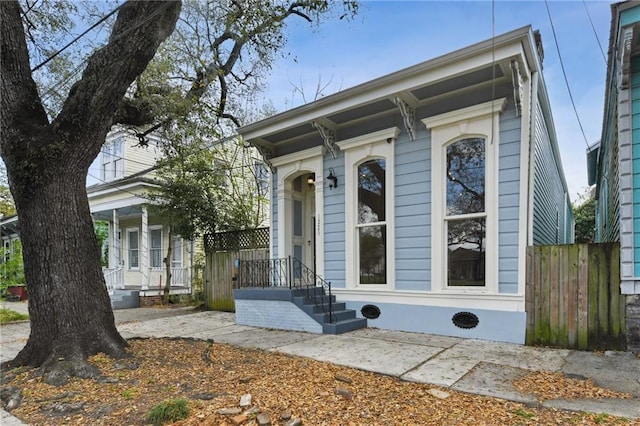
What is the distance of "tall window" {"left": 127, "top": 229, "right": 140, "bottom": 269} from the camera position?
590 inches

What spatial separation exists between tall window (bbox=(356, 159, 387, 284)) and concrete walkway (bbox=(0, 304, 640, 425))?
3.50 ft

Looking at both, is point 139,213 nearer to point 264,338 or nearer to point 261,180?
point 261,180

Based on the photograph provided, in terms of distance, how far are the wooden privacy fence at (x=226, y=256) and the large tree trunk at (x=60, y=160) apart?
15.0 feet

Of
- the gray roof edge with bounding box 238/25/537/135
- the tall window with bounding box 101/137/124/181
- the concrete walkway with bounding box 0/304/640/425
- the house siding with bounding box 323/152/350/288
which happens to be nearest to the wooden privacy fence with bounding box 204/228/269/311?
the house siding with bounding box 323/152/350/288

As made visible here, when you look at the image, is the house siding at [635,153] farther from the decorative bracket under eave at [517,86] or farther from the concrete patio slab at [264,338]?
the concrete patio slab at [264,338]

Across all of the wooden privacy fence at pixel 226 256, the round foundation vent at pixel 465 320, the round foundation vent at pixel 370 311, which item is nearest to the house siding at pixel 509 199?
the round foundation vent at pixel 465 320

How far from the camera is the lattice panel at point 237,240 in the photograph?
9.29 meters

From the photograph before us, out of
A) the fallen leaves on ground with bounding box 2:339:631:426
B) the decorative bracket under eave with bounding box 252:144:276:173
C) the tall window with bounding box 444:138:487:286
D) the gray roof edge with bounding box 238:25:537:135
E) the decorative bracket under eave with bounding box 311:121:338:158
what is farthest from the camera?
the decorative bracket under eave with bounding box 252:144:276:173

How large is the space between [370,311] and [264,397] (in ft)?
12.4

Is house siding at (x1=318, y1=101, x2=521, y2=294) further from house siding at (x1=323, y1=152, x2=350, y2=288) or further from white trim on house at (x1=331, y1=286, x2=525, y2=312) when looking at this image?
white trim on house at (x1=331, y1=286, x2=525, y2=312)

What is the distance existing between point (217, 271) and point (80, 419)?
22.5 ft

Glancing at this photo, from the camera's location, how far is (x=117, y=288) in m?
12.8

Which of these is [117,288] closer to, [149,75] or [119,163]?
[119,163]

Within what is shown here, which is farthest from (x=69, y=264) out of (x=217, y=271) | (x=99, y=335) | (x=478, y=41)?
(x=478, y=41)
